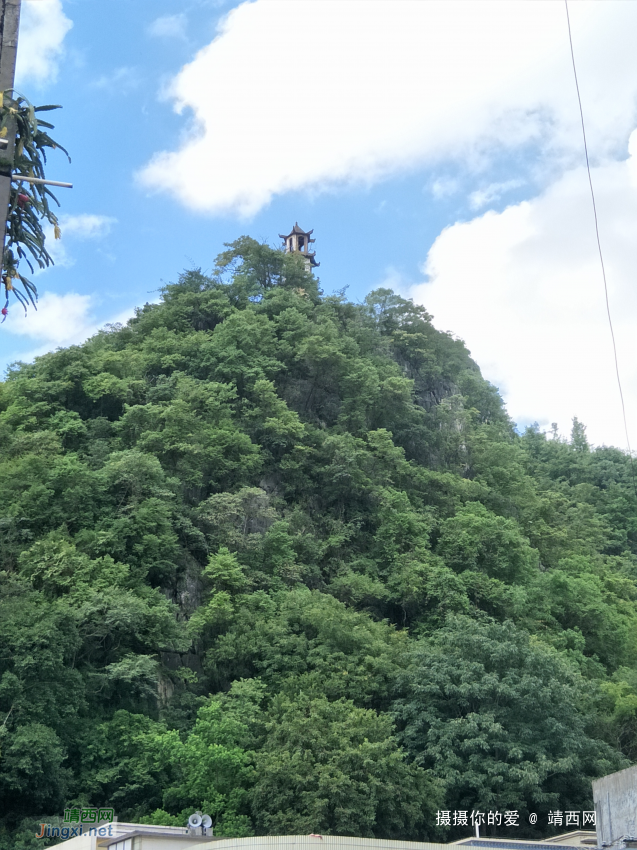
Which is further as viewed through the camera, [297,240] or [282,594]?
[297,240]

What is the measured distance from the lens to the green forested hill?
2269 cm

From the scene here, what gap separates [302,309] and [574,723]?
24641mm

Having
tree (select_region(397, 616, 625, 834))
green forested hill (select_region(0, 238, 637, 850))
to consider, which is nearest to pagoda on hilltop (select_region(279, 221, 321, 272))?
green forested hill (select_region(0, 238, 637, 850))

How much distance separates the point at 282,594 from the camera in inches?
1155

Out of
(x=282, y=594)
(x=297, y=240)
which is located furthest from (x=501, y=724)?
(x=297, y=240)

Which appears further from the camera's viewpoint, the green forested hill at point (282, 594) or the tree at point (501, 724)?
the tree at point (501, 724)

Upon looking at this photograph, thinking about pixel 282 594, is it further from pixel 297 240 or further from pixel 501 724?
pixel 297 240

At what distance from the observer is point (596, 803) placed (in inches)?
675

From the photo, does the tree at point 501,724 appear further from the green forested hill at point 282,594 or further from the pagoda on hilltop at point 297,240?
the pagoda on hilltop at point 297,240

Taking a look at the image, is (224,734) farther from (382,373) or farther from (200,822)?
(382,373)

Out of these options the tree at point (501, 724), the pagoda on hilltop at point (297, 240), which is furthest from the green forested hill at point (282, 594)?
the pagoda on hilltop at point (297, 240)

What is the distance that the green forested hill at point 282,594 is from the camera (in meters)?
22.7

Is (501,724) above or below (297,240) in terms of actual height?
below

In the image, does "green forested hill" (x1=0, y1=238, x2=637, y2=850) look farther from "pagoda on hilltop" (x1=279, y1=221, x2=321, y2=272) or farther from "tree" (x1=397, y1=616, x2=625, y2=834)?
"pagoda on hilltop" (x1=279, y1=221, x2=321, y2=272)
